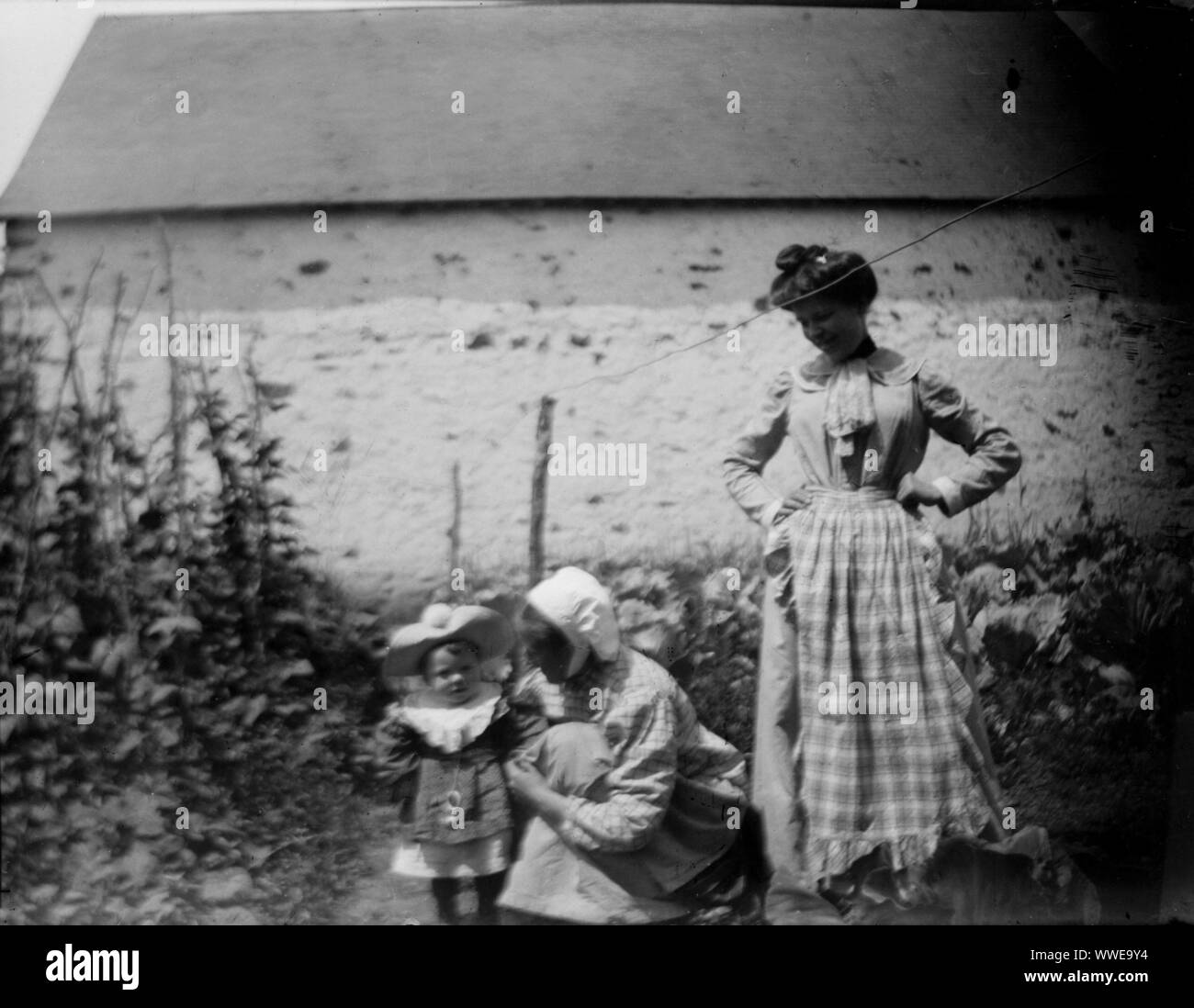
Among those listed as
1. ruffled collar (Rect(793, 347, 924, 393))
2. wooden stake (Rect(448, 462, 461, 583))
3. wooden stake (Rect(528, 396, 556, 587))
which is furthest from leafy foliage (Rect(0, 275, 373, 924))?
ruffled collar (Rect(793, 347, 924, 393))

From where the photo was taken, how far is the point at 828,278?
214 inches

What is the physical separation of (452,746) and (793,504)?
4.54 feet

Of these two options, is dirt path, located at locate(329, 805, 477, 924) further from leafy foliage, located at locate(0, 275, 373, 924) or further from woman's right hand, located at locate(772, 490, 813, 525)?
woman's right hand, located at locate(772, 490, 813, 525)

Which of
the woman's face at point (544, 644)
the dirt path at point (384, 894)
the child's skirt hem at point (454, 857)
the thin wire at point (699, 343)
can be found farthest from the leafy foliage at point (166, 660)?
the thin wire at point (699, 343)

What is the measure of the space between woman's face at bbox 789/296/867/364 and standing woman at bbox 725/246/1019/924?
11 mm

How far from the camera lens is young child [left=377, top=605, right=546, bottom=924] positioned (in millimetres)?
5301

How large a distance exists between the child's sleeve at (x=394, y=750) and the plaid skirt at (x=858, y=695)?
1154 mm

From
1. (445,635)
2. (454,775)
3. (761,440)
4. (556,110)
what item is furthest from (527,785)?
(556,110)

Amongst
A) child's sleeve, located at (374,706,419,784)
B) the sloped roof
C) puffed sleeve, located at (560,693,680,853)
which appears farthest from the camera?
the sloped roof

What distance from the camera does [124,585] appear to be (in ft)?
17.9

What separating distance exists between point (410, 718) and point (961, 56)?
2944mm

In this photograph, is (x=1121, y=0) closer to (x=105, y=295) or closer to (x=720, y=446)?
(x=720, y=446)

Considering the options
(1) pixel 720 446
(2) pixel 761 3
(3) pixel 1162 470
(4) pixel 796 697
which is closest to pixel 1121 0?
(2) pixel 761 3

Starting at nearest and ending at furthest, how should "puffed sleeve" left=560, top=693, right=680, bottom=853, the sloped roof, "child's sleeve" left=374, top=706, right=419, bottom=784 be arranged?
"puffed sleeve" left=560, top=693, right=680, bottom=853 < "child's sleeve" left=374, top=706, right=419, bottom=784 < the sloped roof
